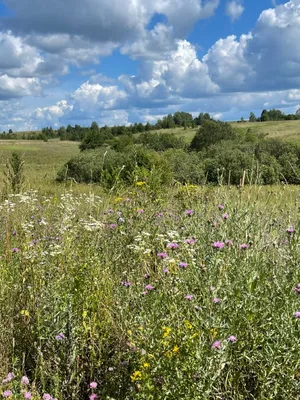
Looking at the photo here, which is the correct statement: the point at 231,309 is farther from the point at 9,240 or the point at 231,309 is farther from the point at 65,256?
the point at 9,240

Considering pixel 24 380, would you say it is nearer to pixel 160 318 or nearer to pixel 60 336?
pixel 60 336

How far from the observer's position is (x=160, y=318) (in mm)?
2654

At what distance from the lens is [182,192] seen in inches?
249

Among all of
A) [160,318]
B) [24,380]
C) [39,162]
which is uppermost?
[160,318]

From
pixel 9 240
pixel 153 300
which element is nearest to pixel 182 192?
pixel 9 240

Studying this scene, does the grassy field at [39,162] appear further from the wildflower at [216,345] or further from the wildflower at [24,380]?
the wildflower at [216,345]

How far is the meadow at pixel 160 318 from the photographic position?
237 cm

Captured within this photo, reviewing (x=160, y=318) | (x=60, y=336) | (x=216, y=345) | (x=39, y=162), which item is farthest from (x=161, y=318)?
(x=39, y=162)

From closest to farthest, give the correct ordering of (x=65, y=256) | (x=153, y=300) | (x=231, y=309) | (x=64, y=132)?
(x=231, y=309) < (x=153, y=300) < (x=65, y=256) < (x=64, y=132)

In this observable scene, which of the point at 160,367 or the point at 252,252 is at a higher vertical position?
the point at 252,252

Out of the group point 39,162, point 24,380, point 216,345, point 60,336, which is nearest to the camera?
point 216,345

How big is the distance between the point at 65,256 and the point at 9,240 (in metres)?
1.22

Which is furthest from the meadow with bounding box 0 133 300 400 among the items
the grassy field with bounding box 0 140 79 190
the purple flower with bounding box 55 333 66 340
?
the grassy field with bounding box 0 140 79 190

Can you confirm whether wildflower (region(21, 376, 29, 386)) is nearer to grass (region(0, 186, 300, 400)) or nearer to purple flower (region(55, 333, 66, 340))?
grass (region(0, 186, 300, 400))
